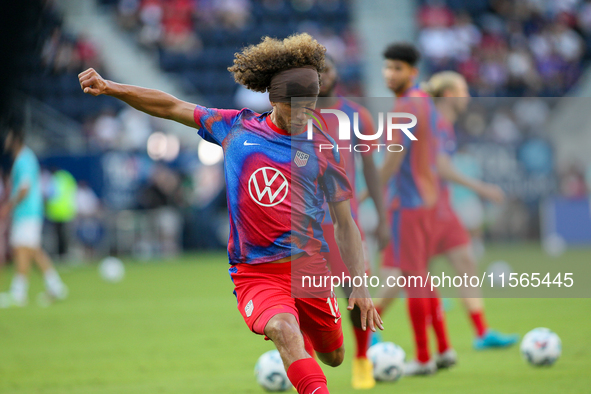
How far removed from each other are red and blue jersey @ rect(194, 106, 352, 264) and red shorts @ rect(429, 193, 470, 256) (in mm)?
2905

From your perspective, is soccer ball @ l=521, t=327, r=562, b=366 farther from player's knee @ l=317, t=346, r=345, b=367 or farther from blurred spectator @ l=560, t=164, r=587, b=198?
Answer: blurred spectator @ l=560, t=164, r=587, b=198

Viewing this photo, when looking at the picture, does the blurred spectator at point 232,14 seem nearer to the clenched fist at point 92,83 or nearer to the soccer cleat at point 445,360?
the soccer cleat at point 445,360

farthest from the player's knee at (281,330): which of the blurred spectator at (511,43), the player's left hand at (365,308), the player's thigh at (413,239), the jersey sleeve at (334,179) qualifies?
the blurred spectator at (511,43)

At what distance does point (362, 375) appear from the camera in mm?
5445

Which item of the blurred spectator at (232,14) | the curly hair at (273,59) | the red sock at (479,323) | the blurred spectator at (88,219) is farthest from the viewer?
the blurred spectator at (232,14)

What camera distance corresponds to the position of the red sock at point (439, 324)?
233 inches

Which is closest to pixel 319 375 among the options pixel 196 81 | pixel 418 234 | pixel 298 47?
pixel 298 47

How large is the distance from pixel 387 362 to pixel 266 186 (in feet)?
7.62

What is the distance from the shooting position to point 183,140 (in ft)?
67.3

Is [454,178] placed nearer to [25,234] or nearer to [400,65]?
[400,65]

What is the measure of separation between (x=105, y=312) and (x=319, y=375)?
7134mm

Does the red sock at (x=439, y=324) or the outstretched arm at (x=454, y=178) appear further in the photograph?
the outstretched arm at (x=454, y=178)

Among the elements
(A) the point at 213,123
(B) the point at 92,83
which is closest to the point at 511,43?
(A) the point at 213,123

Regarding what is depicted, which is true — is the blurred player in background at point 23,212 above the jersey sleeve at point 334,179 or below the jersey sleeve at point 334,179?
above
